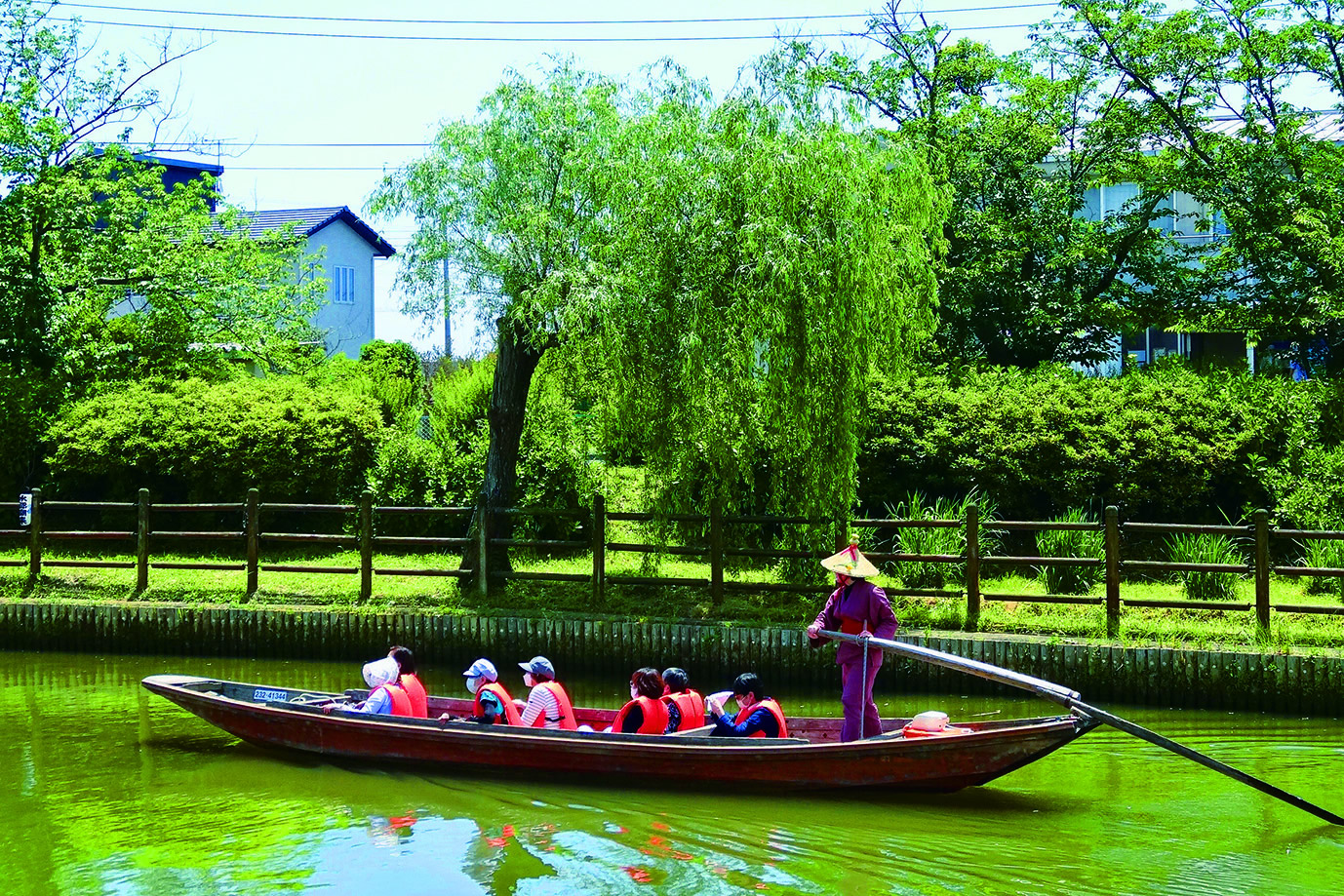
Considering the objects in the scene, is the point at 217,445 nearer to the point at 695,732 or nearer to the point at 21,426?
the point at 21,426

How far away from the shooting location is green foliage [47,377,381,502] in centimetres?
1873

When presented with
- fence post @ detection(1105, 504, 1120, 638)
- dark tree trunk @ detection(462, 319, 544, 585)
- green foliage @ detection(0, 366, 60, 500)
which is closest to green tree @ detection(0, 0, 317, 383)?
green foliage @ detection(0, 366, 60, 500)

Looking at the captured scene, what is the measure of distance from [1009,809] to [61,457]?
1543 cm

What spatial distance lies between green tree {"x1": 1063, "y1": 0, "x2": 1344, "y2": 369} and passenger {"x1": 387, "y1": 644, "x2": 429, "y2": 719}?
45.6 feet

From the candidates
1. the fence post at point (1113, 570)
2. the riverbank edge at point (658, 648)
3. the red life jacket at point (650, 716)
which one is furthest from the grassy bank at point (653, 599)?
the red life jacket at point (650, 716)

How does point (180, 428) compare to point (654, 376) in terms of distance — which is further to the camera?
A: point (180, 428)

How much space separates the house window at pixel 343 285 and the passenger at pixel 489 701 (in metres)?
35.7

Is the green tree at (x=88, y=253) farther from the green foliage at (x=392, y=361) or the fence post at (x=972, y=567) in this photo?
the fence post at (x=972, y=567)

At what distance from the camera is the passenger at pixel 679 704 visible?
10.3 metres

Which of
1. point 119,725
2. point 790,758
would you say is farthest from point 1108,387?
point 119,725

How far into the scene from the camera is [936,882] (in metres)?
8.01

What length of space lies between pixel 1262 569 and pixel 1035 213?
919 centimetres

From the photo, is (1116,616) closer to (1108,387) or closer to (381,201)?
(1108,387)

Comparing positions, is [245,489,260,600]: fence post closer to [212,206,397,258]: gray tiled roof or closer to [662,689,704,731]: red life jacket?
[662,689,704,731]: red life jacket
